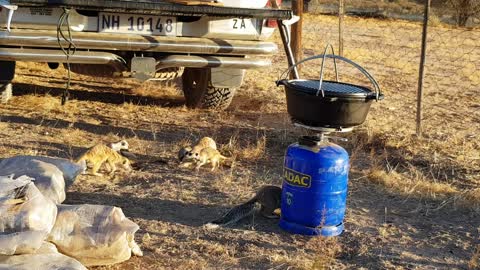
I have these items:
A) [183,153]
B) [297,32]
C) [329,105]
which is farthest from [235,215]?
[297,32]

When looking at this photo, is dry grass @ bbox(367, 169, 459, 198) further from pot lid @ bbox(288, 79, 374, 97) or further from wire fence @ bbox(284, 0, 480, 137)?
wire fence @ bbox(284, 0, 480, 137)

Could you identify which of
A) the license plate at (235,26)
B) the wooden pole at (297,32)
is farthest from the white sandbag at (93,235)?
the wooden pole at (297,32)

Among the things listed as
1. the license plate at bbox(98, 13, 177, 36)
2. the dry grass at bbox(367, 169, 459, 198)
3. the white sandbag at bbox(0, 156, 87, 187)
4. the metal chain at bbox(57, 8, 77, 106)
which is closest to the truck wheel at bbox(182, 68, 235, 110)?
the license plate at bbox(98, 13, 177, 36)

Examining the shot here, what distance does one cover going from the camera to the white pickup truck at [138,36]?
6.29 m

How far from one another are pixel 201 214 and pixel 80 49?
86.5 inches

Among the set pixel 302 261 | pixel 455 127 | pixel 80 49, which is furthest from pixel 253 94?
pixel 302 261

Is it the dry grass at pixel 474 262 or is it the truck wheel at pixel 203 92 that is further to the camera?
the truck wheel at pixel 203 92

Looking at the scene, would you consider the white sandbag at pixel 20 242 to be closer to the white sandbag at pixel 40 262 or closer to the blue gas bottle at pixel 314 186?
the white sandbag at pixel 40 262

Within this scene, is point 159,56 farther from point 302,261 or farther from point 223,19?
point 302,261

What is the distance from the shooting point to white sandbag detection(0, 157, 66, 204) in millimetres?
4751

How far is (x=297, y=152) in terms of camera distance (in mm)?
4629

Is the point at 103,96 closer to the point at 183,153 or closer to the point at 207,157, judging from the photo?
the point at 183,153

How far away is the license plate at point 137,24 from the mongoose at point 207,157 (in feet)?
4.22

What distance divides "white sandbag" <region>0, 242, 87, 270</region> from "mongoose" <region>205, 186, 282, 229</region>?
128cm
